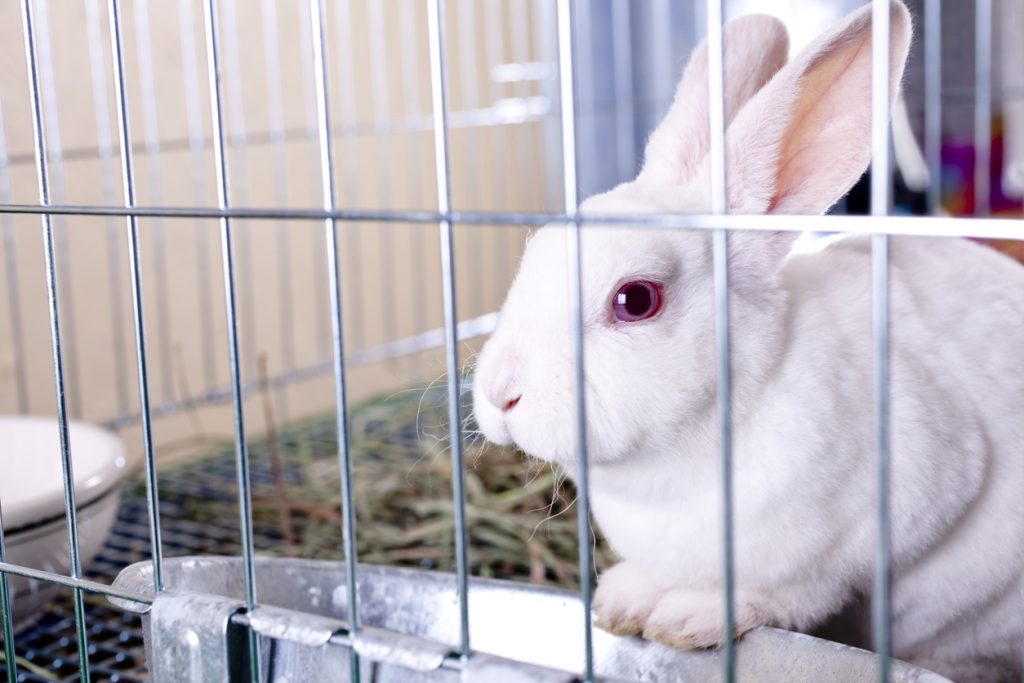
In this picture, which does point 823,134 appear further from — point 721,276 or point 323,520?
point 323,520

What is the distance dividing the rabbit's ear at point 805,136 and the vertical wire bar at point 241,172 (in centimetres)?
148

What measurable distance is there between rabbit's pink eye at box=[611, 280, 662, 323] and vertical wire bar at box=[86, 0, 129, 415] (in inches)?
48.5

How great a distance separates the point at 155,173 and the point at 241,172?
223 mm

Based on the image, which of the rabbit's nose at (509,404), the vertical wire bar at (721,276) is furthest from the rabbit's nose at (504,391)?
the vertical wire bar at (721,276)

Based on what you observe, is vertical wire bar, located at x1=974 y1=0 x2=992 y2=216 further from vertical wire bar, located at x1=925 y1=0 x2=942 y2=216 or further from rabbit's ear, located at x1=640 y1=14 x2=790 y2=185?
rabbit's ear, located at x1=640 y1=14 x2=790 y2=185

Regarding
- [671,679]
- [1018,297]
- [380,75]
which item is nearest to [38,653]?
[671,679]

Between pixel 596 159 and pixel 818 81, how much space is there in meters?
2.19

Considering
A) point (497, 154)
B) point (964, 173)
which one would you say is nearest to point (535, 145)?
point (497, 154)

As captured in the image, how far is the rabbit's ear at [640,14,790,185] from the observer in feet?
2.87

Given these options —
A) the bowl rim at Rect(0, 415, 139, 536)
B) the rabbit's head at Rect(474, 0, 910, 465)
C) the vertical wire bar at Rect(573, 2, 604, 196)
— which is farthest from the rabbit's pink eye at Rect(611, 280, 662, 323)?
the vertical wire bar at Rect(573, 2, 604, 196)

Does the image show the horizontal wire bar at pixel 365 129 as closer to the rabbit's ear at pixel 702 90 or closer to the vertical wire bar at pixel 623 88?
the vertical wire bar at pixel 623 88

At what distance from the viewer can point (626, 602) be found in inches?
32.9

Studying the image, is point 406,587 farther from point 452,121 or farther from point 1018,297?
point 452,121

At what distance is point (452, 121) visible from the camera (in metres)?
2.49
